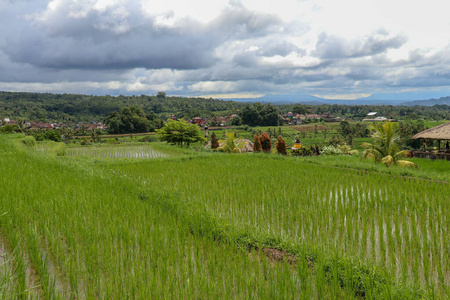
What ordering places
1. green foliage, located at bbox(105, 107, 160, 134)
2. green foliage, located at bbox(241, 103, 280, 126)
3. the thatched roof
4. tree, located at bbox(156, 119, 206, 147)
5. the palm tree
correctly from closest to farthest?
1. the palm tree
2. the thatched roof
3. tree, located at bbox(156, 119, 206, 147)
4. green foliage, located at bbox(105, 107, 160, 134)
5. green foliage, located at bbox(241, 103, 280, 126)

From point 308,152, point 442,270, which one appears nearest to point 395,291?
point 442,270

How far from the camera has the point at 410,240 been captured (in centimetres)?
401

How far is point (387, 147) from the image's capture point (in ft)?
37.1

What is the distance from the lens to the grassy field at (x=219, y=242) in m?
2.81

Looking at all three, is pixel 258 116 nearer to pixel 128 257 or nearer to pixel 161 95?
pixel 128 257

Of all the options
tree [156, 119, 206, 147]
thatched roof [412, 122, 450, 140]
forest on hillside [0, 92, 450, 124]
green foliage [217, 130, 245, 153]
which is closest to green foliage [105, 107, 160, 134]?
forest on hillside [0, 92, 450, 124]

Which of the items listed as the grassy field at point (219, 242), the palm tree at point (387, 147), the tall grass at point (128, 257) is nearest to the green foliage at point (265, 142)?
the palm tree at point (387, 147)

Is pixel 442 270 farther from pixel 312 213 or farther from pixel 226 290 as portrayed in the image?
pixel 226 290

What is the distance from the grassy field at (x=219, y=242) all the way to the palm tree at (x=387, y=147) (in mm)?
3919

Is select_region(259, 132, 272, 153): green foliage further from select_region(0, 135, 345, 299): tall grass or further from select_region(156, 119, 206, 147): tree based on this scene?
select_region(0, 135, 345, 299): tall grass

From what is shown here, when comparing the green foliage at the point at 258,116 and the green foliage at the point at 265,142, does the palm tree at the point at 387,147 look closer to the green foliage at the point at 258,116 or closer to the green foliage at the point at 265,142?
the green foliage at the point at 265,142

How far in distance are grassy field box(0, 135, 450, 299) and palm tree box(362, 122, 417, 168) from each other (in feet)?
12.9

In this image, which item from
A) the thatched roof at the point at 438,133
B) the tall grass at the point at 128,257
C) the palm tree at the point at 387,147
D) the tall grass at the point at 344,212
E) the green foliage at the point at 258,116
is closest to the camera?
the tall grass at the point at 128,257

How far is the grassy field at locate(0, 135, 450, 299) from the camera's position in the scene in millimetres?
2814
